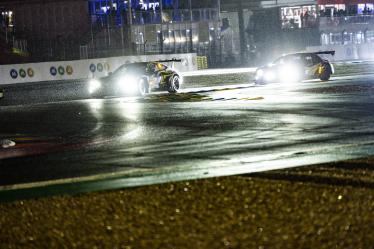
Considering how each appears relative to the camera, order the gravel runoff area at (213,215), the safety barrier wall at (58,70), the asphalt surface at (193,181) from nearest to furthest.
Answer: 1. the gravel runoff area at (213,215)
2. the asphalt surface at (193,181)
3. the safety barrier wall at (58,70)

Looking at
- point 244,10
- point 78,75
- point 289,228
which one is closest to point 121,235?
point 289,228

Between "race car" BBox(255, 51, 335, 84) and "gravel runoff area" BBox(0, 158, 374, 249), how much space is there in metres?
23.1

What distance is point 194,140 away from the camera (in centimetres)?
1372

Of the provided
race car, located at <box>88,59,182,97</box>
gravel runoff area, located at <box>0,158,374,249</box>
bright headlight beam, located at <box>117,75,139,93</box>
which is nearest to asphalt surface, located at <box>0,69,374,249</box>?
gravel runoff area, located at <box>0,158,374,249</box>

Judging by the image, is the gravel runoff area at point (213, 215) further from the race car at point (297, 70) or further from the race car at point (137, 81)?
the race car at point (297, 70)

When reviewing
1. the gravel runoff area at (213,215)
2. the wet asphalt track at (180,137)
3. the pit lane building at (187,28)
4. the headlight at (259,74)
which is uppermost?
the pit lane building at (187,28)

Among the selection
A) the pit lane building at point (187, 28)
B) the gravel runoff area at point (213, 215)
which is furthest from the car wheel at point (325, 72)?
the gravel runoff area at point (213, 215)

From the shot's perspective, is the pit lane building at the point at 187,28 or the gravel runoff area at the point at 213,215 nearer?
the gravel runoff area at the point at 213,215

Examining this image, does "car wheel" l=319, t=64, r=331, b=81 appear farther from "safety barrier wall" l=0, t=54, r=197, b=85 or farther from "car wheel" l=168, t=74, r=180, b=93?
"safety barrier wall" l=0, t=54, r=197, b=85

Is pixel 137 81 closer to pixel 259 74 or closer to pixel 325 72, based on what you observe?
pixel 259 74

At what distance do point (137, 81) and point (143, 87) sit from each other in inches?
16.5

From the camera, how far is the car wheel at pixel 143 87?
2916 centimetres

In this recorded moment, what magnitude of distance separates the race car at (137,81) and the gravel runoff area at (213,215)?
65.9 feet

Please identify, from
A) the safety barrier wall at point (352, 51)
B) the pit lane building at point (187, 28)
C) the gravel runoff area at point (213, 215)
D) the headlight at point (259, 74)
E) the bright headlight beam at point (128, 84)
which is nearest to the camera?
the gravel runoff area at point (213, 215)
